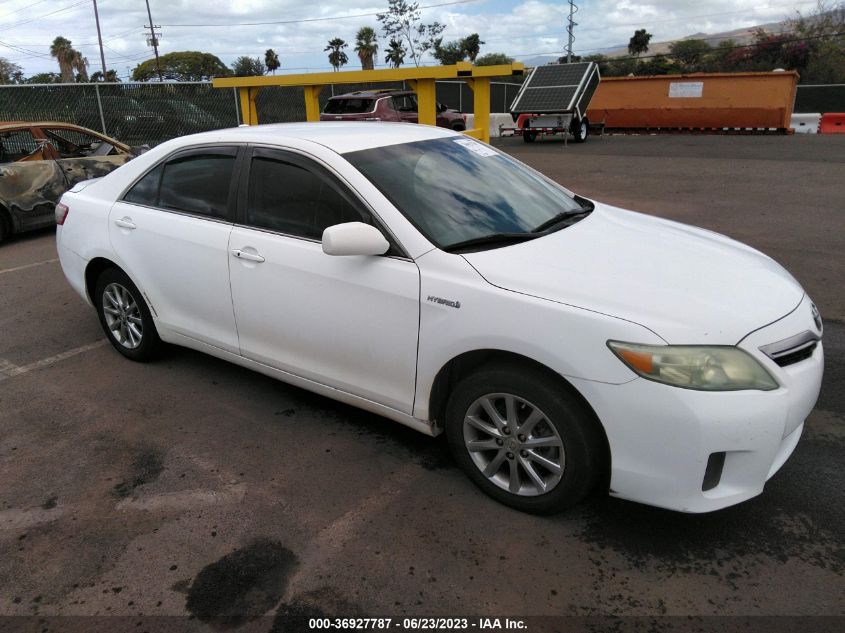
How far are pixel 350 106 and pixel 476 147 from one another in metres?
14.5

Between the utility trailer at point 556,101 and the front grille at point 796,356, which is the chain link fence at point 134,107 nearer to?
the utility trailer at point 556,101

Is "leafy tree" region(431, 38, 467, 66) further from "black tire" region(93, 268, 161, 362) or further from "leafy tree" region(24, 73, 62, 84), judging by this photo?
"black tire" region(93, 268, 161, 362)

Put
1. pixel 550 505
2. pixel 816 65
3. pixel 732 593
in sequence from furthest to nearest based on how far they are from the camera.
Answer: pixel 816 65 < pixel 550 505 < pixel 732 593

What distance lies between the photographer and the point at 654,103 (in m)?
24.5

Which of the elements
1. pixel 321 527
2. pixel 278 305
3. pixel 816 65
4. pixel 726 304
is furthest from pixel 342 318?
pixel 816 65

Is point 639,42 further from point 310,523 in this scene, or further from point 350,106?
point 310,523

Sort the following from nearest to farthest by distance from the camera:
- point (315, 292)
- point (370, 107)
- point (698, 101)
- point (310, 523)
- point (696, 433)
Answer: point (696, 433)
point (310, 523)
point (315, 292)
point (370, 107)
point (698, 101)

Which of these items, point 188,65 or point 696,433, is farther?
point 188,65

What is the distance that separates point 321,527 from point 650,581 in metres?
1.38

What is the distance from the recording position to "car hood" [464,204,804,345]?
7.98 ft

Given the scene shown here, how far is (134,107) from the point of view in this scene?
14414 mm

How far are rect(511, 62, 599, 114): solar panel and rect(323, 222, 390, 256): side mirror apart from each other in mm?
19084

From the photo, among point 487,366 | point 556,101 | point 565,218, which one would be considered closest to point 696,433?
point 487,366

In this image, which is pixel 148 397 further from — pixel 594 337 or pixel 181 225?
pixel 594 337
